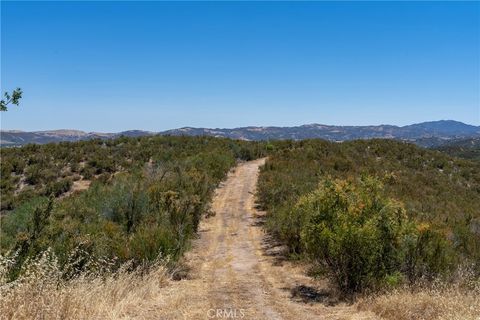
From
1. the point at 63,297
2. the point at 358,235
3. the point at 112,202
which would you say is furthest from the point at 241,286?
the point at 112,202

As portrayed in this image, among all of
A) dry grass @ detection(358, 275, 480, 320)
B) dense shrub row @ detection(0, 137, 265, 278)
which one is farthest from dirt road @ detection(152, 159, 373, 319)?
dense shrub row @ detection(0, 137, 265, 278)

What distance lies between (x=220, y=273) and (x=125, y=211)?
16.5ft

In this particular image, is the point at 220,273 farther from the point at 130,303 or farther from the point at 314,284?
the point at 130,303

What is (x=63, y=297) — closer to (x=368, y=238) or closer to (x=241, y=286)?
(x=241, y=286)

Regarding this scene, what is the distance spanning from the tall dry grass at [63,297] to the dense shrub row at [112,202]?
1.52 ft

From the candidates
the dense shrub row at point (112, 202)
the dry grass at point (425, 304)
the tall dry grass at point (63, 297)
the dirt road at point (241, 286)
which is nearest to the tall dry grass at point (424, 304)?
the dry grass at point (425, 304)

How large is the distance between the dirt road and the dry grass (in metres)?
0.36

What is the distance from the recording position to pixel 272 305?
363 inches

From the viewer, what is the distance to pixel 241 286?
425 inches

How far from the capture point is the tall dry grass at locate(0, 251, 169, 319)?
19.4ft

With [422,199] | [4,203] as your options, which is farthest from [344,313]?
[4,203]

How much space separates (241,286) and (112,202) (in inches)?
273

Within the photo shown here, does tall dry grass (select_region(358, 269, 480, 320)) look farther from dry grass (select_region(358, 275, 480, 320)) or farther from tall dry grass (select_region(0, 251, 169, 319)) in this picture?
tall dry grass (select_region(0, 251, 169, 319))

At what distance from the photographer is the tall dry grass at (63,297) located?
5922mm
